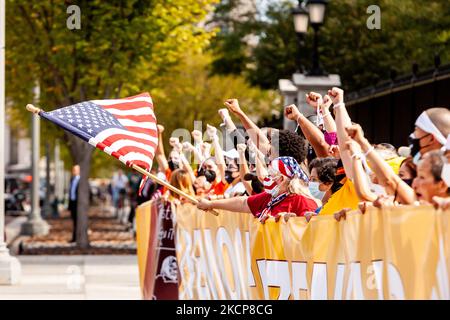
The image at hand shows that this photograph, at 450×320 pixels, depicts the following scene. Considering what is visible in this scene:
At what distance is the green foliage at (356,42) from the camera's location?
78.7ft

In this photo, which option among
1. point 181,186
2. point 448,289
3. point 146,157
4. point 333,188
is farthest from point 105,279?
point 448,289

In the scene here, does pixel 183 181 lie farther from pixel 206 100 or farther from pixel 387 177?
pixel 206 100

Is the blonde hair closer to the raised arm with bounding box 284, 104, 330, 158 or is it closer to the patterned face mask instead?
the raised arm with bounding box 284, 104, 330, 158

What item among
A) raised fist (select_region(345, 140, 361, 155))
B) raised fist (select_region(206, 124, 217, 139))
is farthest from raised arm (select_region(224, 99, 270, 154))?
raised fist (select_region(345, 140, 361, 155))

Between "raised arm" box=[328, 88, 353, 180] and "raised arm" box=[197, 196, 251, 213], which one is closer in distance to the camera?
"raised arm" box=[328, 88, 353, 180]

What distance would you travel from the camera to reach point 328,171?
8.31 metres

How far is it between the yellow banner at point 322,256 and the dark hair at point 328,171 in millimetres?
476

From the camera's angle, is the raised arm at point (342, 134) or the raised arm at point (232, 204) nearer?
the raised arm at point (342, 134)

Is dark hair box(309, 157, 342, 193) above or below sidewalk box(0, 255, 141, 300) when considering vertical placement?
above

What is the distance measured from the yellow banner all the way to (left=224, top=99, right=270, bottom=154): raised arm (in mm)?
594

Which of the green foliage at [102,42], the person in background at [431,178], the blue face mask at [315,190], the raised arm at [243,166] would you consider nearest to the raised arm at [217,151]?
the raised arm at [243,166]

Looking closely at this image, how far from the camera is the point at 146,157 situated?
1012cm

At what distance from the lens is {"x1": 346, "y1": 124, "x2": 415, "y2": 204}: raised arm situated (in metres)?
6.14

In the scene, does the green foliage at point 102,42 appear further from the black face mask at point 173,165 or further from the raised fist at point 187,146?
the raised fist at point 187,146
